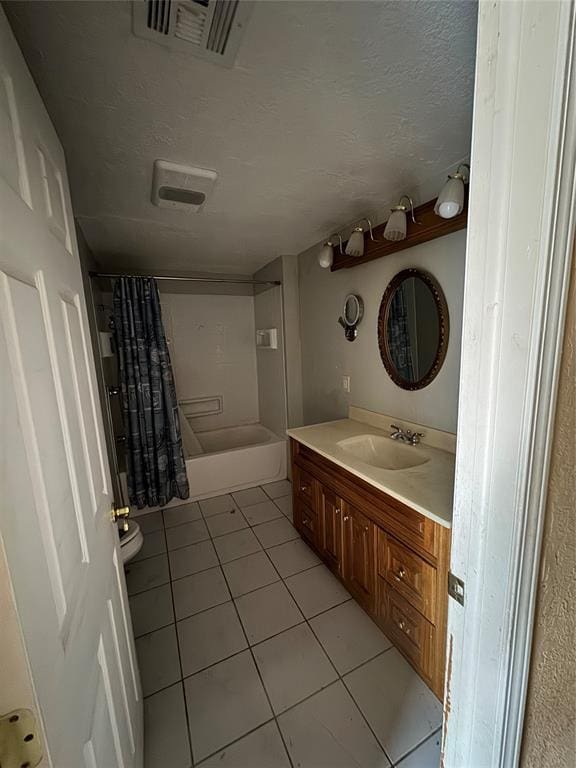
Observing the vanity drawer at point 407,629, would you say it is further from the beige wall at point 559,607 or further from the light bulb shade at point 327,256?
the light bulb shade at point 327,256

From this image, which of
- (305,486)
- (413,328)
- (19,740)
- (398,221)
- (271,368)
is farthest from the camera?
(271,368)

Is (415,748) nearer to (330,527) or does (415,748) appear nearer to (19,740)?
(330,527)

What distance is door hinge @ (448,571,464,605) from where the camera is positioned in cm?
61

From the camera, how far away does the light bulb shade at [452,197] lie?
4.02ft

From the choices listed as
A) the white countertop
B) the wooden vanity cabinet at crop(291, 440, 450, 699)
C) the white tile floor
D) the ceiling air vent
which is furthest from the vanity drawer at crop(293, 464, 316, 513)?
the ceiling air vent

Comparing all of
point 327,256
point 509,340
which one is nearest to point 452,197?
point 327,256

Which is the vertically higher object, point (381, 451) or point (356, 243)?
point (356, 243)

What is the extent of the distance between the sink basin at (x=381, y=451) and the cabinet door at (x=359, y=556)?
0.31 m

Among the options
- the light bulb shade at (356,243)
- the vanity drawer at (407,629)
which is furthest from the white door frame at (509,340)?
the light bulb shade at (356,243)

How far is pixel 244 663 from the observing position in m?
1.39

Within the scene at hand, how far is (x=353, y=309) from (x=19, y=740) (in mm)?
2163

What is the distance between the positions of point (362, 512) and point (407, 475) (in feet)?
1.05

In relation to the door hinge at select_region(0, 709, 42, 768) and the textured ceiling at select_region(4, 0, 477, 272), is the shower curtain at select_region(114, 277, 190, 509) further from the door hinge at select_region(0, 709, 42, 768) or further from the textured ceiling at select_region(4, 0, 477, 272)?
the door hinge at select_region(0, 709, 42, 768)

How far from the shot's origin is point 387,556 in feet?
4.55
